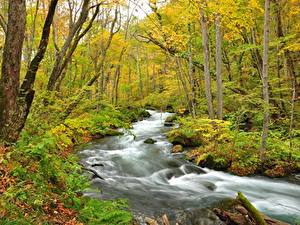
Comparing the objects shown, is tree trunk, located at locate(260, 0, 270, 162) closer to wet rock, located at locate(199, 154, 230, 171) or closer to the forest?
the forest

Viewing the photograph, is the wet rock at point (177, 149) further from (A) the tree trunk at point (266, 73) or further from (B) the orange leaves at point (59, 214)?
(B) the orange leaves at point (59, 214)

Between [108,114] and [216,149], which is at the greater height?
[108,114]

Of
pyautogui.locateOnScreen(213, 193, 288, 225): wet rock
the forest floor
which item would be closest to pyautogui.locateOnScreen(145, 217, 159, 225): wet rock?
the forest floor

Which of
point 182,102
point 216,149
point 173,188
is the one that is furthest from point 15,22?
point 182,102

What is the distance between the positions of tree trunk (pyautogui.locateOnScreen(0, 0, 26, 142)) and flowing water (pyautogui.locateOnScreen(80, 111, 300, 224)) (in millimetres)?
2416

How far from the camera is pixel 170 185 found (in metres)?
9.62

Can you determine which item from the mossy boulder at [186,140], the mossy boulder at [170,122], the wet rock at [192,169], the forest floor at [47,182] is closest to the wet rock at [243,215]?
the forest floor at [47,182]

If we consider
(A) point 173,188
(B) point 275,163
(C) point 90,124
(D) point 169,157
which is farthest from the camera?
(D) point 169,157

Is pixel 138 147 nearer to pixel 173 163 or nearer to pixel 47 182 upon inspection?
pixel 173 163

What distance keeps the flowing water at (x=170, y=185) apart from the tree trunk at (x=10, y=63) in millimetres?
2416

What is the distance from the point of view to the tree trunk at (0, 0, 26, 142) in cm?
469

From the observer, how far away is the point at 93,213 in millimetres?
4723

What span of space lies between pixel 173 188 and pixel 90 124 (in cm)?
386

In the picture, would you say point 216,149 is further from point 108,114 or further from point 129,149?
point 108,114
